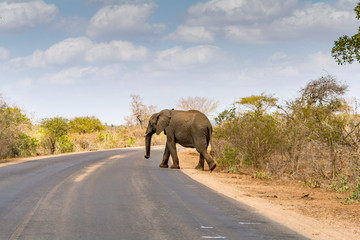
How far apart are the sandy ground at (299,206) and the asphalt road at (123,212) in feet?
1.43

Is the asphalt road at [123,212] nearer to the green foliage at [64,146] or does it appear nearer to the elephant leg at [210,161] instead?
the elephant leg at [210,161]

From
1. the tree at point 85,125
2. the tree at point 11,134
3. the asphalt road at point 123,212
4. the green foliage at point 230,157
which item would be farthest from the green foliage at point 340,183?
the tree at point 85,125

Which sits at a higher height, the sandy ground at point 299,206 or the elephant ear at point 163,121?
the elephant ear at point 163,121

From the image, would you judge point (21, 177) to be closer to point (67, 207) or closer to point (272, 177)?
point (67, 207)

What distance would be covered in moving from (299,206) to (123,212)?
4.13 metres

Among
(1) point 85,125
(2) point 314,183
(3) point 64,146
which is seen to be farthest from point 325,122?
(1) point 85,125

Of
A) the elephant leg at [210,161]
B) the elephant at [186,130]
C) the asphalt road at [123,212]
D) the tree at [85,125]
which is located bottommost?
the asphalt road at [123,212]

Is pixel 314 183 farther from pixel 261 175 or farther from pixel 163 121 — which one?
pixel 163 121

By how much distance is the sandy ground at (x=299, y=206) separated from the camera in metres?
7.60

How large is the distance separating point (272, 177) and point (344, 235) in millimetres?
9154

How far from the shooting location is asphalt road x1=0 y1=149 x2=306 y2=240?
6.84 metres

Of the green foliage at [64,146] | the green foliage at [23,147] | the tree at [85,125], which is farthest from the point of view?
the tree at [85,125]

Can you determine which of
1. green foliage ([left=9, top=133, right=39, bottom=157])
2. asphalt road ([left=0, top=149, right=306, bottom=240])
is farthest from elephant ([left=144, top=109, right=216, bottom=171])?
green foliage ([left=9, top=133, right=39, bottom=157])

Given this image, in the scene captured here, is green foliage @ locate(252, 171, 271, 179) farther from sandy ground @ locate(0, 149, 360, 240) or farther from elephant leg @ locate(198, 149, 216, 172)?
elephant leg @ locate(198, 149, 216, 172)
